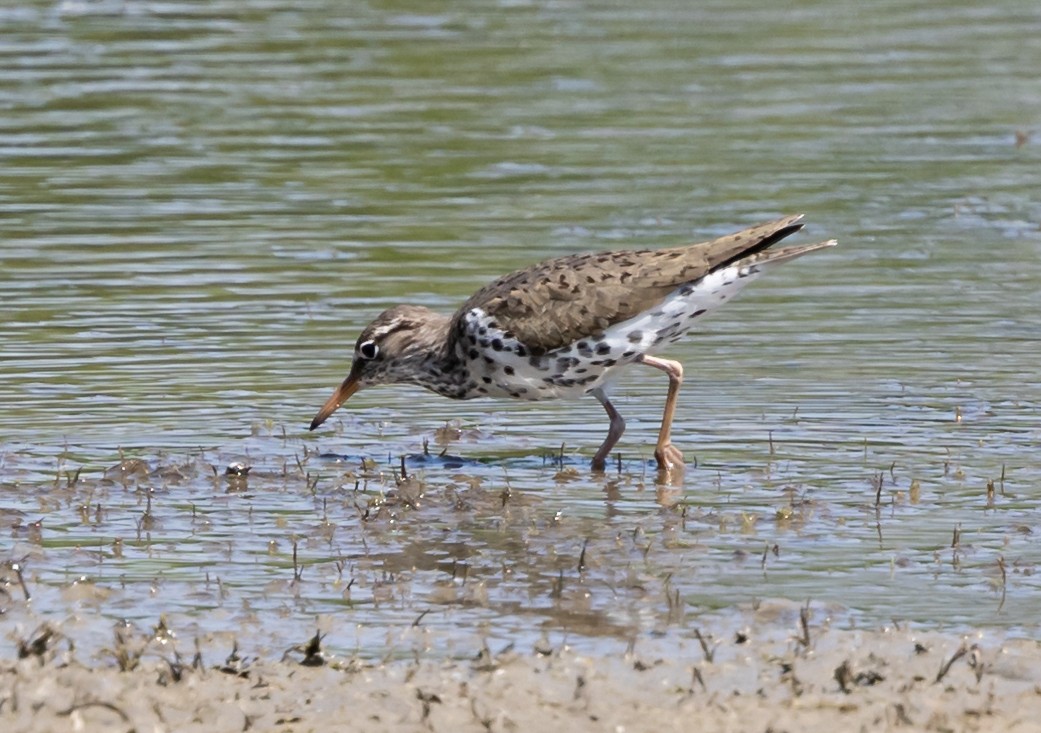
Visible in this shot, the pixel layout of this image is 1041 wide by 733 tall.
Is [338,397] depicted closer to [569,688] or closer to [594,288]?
[594,288]

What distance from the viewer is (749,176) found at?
20.1m

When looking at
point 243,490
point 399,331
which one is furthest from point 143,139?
point 243,490

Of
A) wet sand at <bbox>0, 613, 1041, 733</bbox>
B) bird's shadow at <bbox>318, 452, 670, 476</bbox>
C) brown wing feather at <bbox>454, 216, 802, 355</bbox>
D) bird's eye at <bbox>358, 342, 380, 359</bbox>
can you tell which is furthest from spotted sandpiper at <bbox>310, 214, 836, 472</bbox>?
wet sand at <bbox>0, 613, 1041, 733</bbox>

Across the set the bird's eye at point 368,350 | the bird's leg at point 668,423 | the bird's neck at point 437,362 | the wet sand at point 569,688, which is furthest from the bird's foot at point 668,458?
the wet sand at point 569,688

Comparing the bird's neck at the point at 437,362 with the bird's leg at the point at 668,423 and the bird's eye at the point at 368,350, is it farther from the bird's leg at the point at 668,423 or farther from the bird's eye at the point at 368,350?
the bird's leg at the point at 668,423

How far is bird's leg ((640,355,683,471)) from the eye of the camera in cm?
1173

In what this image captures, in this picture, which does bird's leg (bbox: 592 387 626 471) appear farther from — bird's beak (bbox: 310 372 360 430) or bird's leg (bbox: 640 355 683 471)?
bird's beak (bbox: 310 372 360 430)

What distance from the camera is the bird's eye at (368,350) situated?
503 inches

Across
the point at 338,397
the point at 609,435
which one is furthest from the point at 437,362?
the point at 609,435

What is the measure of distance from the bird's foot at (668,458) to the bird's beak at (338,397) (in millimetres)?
2126

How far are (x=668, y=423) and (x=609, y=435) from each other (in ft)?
1.17

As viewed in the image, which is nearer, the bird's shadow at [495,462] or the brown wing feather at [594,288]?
the bird's shadow at [495,462]

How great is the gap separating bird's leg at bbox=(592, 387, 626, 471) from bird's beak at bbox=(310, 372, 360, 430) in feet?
5.19

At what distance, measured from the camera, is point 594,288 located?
12.2 m
